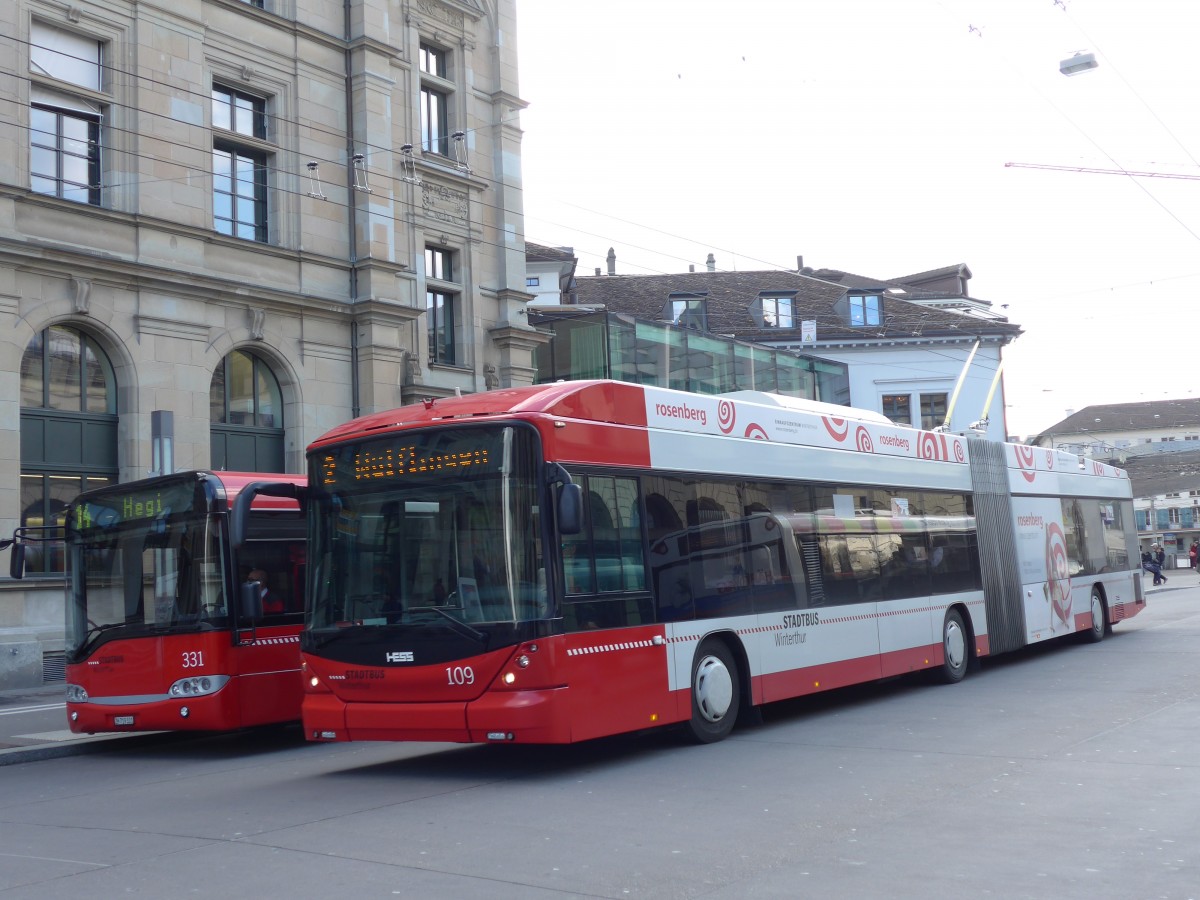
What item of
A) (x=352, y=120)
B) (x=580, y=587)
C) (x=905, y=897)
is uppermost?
(x=352, y=120)

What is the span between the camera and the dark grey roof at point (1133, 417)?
105 meters

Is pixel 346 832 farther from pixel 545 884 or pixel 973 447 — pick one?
pixel 973 447

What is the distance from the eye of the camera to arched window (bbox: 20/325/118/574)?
21.6 meters

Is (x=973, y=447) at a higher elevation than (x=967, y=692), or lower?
higher

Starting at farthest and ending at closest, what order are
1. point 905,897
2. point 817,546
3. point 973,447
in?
point 973,447 → point 817,546 → point 905,897

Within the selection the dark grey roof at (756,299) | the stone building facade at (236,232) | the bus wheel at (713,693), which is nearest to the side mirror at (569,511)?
the bus wheel at (713,693)

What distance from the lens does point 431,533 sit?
32.5 ft

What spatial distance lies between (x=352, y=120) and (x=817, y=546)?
18.1m

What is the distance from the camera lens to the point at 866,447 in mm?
15070

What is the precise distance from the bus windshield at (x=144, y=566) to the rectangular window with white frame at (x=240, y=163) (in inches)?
521

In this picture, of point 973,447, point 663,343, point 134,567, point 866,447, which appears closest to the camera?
point 134,567

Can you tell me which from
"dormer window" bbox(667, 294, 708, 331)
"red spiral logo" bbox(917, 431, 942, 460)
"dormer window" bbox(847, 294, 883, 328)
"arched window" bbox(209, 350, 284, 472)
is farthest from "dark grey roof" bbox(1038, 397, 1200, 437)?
"red spiral logo" bbox(917, 431, 942, 460)

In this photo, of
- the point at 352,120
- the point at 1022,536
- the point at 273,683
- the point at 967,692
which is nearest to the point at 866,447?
the point at 967,692

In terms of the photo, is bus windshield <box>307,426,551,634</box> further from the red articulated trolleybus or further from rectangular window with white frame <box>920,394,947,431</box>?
rectangular window with white frame <box>920,394,947,431</box>
